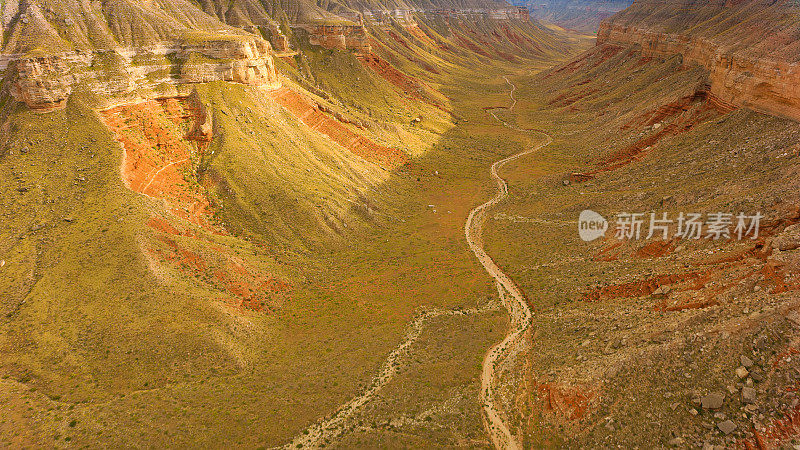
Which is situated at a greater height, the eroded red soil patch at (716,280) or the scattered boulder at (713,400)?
the eroded red soil patch at (716,280)

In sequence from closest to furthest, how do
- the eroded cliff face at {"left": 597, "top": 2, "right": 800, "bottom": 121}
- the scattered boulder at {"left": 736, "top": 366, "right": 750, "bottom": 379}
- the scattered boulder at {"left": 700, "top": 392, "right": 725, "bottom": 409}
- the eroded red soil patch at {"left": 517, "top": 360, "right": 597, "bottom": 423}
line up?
the scattered boulder at {"left": 700, "top": 392, "right": 725, "bottom": 409}
the scattered boulder at {"left": 736, "top": 366, "right": 750, "bottom": 379}
the eroded red soil patch at {"left": 517, "top": 360, "right": 597, "bottom": 423}
the eroded cliff face at {"left": 597, "top": 2, "right": 800, "bottom": 121}

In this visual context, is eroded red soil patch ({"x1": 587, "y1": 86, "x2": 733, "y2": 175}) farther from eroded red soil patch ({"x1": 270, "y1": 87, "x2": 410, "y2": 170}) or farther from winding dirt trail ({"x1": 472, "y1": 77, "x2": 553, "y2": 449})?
eroded red soil patch ({"x1": 270, "y1": 87, "x2": 410, "y2": 170})

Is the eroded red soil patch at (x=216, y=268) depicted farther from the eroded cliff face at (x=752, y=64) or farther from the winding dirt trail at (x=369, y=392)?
the eroded cliff face at (x=752, y=64)

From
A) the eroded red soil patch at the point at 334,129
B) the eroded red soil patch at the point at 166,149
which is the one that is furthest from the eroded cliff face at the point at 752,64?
the eroded red soil patch at the point at 166,149

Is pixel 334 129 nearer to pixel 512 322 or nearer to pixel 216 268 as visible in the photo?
pixel 216 268

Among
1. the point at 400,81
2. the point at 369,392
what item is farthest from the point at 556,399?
the point at 400,81

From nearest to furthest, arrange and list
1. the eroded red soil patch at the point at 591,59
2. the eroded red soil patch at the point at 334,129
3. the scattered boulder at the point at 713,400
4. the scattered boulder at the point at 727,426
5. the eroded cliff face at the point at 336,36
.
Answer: the scattered boulder at the point at 727,426 < the scattered boulder at the point at 713,400 < the eroded red soil patch at the point at 334,129 < the eroded cliff face at the point at 336,36 < the eroded red soil patch at the point at 591,59

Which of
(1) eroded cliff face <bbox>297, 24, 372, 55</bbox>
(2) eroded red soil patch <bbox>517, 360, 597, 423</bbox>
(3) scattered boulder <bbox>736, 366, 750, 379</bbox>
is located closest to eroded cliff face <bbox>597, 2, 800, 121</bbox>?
(3) scattered boulder <bbox>736, 366, 750, 379</bbox>
